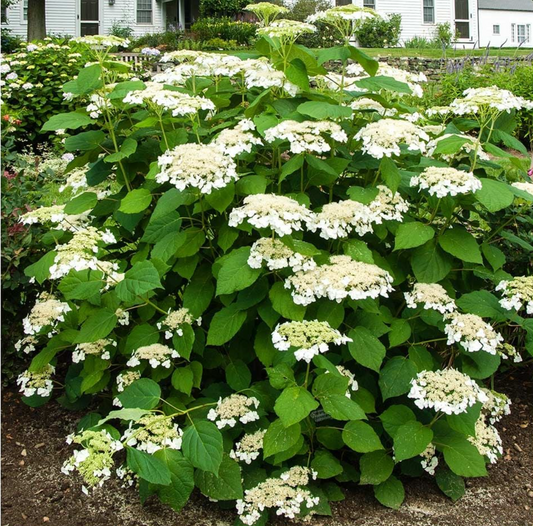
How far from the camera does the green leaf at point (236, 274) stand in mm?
2123

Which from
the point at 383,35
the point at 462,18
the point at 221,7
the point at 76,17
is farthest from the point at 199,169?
the point at 462,18

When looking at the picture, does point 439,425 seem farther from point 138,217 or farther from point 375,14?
point 375,14

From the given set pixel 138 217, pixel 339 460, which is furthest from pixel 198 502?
pixel 138 217

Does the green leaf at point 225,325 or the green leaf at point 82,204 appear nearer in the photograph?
the green leaf at point 225,325

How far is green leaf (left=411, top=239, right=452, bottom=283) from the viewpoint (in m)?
2.45

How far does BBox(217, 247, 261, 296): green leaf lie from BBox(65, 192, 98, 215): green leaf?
81cm

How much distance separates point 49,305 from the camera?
2662mm

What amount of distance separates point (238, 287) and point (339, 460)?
86cm

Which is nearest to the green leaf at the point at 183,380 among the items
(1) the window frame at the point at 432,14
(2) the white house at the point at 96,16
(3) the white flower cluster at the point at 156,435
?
(3) the white flower cluster at the point at 156,435

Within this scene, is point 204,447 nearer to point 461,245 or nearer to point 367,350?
point 367,350

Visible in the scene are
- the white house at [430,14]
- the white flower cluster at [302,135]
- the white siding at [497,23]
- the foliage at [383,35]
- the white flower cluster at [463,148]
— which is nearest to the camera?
the white flower cluster at [302,135]

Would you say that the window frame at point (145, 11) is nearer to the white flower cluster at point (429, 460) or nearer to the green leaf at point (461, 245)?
the green leaf at point (461, 245)

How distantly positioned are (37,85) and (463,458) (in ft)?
27.6

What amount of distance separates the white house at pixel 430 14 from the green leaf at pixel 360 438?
2640 cm
